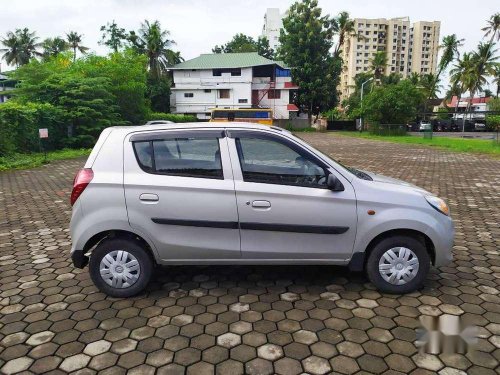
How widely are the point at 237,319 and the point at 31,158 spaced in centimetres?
1621

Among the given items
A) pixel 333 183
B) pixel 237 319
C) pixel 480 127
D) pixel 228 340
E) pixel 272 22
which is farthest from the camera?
pixel 272 22

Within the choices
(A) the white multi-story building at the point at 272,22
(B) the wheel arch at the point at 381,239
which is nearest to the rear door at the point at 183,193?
(B) the wheel arch at the point at 381,239

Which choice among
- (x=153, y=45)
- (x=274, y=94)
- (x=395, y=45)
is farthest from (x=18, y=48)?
(x=395, y=45)

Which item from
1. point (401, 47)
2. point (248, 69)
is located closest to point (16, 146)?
point (248, 69)

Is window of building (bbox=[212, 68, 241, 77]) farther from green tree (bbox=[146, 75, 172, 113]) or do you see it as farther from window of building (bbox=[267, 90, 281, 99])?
green tree (bbox=[146, 75, 172, 113])

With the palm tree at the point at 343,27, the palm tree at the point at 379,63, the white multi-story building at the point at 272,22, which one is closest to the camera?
the palm tree at the point at 343,27

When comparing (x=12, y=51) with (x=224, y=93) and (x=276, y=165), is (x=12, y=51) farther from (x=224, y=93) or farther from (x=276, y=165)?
(x=276, y=165)

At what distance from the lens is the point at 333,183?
3.54m

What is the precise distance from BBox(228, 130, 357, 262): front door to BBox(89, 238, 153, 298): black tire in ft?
3.29

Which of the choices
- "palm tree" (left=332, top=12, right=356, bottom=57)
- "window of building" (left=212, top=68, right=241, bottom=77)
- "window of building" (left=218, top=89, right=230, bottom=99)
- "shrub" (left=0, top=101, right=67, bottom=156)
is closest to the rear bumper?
"shrub" (left=0, top=101, right=67, bottom=156)

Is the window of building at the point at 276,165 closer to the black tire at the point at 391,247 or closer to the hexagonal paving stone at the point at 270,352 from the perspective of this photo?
the black tire at the point at 391,247

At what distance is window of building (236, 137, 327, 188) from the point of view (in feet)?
12.0

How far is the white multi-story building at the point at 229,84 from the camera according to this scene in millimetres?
47906

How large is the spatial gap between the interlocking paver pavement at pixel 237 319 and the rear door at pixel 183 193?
1.91ft
